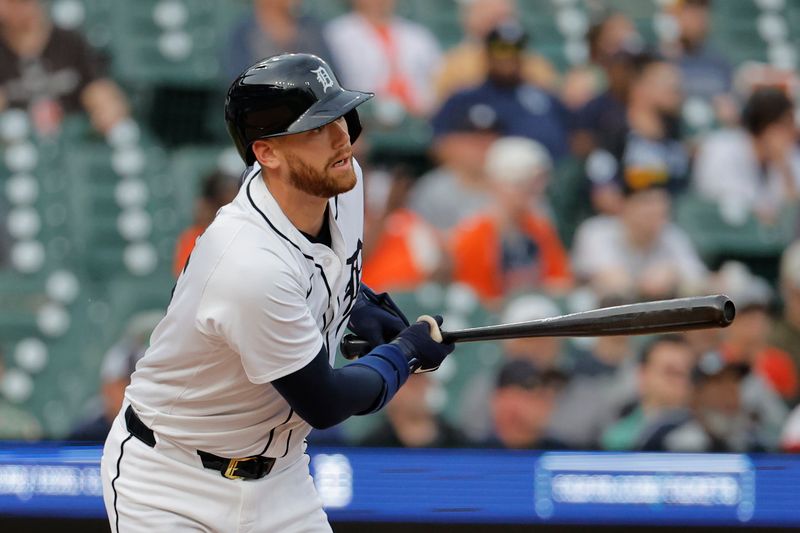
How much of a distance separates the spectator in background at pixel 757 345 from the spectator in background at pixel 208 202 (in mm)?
2180

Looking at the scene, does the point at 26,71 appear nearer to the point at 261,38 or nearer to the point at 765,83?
the point at 261,38

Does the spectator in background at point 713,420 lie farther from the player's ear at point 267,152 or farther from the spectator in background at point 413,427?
the player's ear at point 267,152

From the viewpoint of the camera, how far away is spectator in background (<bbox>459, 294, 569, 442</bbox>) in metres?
5.09

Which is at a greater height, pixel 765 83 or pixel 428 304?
pixel 765 83

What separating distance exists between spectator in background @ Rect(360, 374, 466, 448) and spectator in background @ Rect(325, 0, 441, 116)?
66.0 inches

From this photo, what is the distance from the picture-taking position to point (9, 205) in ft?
19.4

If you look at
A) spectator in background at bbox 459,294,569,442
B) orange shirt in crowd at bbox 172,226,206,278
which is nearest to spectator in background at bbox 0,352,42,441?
orange shirt in crowd at bbox 172,226,206,278

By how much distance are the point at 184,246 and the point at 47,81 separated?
1.23 m

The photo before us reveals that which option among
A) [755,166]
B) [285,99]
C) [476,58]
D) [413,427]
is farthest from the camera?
[476,58]

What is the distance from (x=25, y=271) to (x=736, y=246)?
10.7 feet

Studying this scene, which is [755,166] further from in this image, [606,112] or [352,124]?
[352,124]

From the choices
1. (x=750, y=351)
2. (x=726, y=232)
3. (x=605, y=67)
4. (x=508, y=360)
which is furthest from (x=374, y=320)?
(x=605, y=67)

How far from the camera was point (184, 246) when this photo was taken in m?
5.50

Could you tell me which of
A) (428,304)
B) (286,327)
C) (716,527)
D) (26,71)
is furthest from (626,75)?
(286,327)
